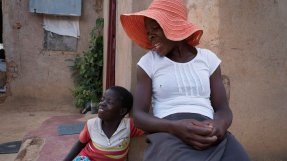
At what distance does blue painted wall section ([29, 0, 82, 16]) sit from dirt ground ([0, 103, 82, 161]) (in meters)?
2.10

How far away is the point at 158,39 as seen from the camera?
174 centimetres

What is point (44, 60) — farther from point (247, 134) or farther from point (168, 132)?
point (168, 132)

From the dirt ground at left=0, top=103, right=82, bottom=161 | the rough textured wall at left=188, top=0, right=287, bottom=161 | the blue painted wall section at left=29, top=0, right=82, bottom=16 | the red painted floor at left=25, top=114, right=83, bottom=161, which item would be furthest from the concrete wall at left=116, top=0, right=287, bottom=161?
the blue painted wall section at left=29, top=0, right=82, bottom=16

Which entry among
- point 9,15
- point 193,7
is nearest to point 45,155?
point 193,7

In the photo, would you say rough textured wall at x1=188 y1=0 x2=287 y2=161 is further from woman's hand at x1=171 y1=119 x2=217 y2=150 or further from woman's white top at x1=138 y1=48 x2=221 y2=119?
woman's hand at x1=171 y1=119 x2=217 y2=150

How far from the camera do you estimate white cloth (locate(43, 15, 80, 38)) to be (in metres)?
6.91

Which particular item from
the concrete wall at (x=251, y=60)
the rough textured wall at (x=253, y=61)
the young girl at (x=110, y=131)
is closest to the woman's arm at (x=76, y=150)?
the young girl at (x=110, y=131)

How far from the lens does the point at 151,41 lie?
180cm

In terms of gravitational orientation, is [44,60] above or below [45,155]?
above

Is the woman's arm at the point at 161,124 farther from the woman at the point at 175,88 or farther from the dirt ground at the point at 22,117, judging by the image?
the dirt ground at the point at 22,117

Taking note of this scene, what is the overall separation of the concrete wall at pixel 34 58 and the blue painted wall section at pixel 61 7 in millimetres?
185

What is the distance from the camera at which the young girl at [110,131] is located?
2.08 m

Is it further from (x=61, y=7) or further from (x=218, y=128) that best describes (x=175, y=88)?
(x=61, y=7)

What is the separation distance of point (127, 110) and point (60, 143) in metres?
1.68
